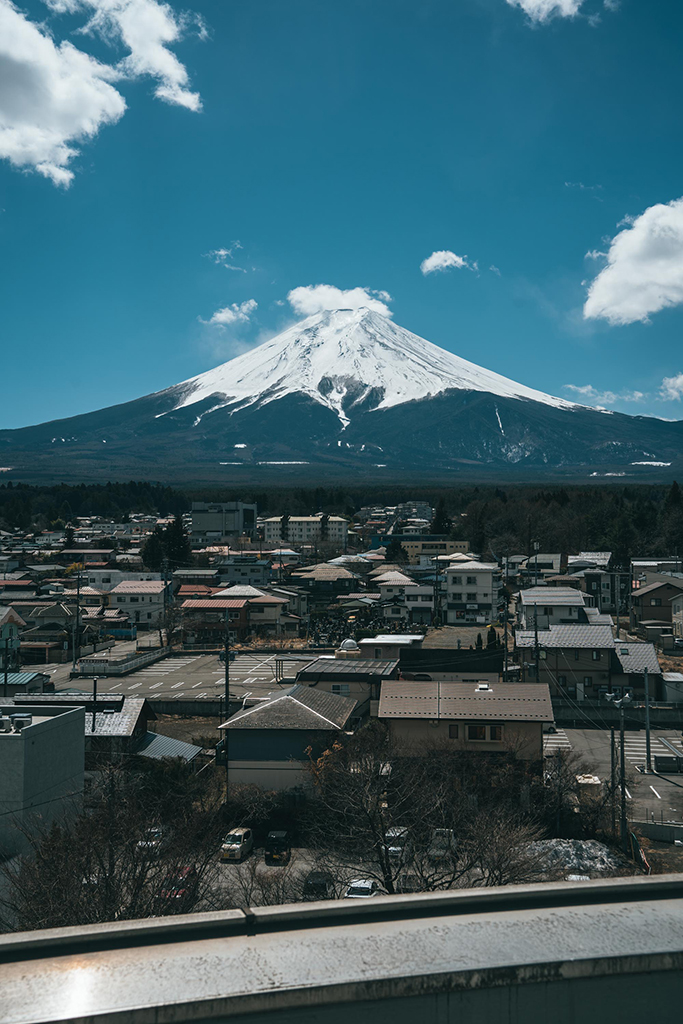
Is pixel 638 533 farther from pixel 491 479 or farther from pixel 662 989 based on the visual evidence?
pixel 491 479

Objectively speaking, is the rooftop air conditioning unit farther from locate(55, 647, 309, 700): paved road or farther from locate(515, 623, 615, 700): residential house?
locate(515, 623, 615, 700): residential house

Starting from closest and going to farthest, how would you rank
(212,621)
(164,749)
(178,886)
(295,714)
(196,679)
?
(178,886) < (295,714) < (164,749) < (196,679) < (212,621)

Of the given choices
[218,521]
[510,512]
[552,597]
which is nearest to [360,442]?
[218,521]

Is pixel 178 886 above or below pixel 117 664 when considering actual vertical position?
above

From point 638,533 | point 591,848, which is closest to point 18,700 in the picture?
point 591,848

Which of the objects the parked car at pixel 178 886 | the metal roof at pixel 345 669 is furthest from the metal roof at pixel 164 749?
the parked car at pixel 178 886

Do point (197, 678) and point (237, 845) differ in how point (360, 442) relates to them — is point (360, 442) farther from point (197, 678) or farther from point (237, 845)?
point (237, 845)

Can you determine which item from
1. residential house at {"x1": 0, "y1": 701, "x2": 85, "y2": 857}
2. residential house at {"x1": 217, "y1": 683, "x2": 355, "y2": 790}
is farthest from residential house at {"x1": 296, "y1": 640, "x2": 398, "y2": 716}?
residential house at {"x1": 0, "y1": 701, "x2": 85, "y2": 857}
